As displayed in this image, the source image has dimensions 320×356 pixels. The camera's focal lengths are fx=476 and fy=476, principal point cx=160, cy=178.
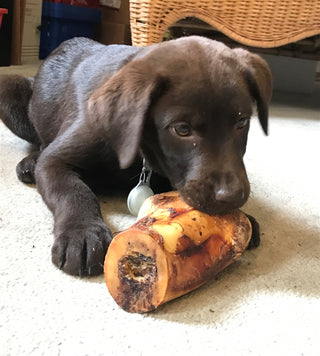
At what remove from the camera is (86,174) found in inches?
62.1

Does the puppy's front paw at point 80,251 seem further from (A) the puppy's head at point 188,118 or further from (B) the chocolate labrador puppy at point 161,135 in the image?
(A) the puppy's head at point 188,118

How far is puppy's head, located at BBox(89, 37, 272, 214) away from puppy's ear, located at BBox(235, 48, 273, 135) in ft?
0.22

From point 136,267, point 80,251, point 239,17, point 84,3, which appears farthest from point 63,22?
point 136,267

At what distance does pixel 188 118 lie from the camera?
118cm

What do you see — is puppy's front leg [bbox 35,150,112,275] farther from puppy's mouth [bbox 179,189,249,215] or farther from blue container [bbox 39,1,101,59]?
blue container [bbox 39,1,101,59]

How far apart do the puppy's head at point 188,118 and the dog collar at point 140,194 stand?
6.4 inches

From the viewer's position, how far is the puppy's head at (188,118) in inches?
45.2

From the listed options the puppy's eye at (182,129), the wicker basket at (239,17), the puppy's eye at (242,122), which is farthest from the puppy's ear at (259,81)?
the wicker basket at (239,17)

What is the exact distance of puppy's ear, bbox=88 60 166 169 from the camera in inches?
45.6

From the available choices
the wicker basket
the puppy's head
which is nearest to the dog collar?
the puppy's head

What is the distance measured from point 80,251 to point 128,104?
0.38m

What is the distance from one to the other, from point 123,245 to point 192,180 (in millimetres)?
286

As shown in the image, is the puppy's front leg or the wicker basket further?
the wicker basket

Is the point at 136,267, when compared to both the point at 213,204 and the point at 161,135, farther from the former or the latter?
the point at 161,135
